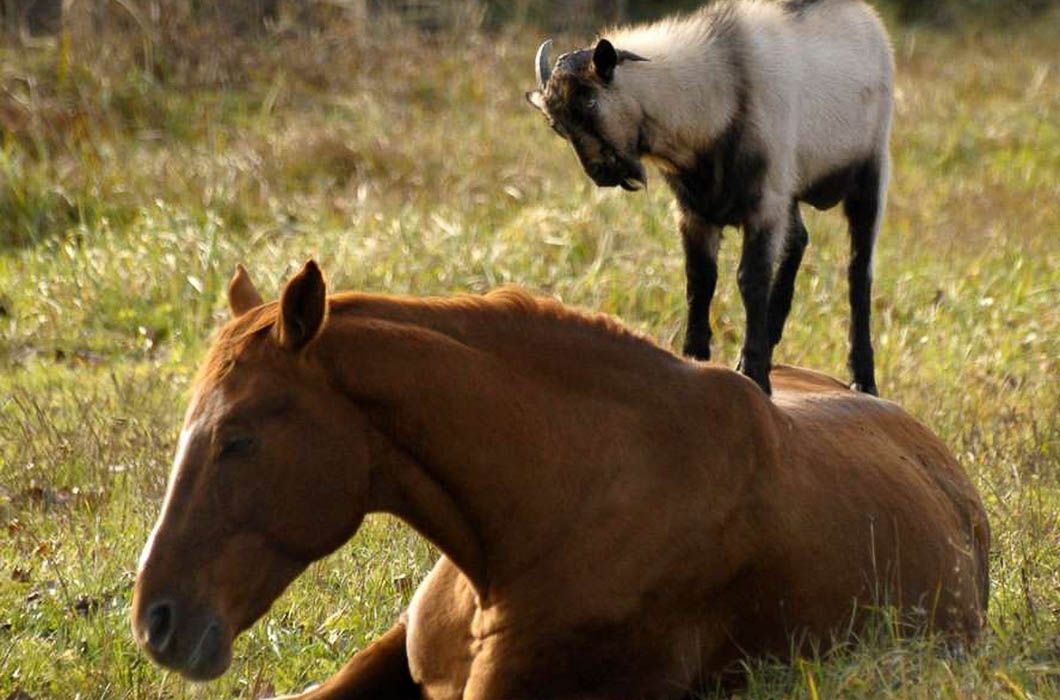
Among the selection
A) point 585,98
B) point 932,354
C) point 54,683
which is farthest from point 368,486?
point 932,354

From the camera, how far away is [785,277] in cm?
662

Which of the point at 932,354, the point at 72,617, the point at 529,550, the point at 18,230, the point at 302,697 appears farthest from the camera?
the point at 18,230

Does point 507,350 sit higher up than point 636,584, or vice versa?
point 507,350

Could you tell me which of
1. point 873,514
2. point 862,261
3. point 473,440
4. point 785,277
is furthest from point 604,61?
point 473,440

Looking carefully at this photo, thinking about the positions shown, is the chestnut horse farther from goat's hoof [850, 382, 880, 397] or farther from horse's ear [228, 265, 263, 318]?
goat's hoof [850, 382, 880, 397]

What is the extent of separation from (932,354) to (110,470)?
4.04 m

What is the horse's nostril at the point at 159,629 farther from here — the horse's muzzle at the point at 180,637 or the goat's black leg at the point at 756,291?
the goat's black leg at the point at 756,291

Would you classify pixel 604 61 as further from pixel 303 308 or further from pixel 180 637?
pixel 180 637

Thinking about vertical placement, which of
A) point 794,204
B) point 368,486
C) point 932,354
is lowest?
point 932,354

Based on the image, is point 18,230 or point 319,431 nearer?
point 319,431

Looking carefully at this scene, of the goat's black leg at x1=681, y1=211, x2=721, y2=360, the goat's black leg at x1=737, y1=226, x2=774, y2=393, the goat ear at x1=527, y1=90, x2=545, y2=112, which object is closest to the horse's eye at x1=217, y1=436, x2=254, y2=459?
the goat ear at x1=527, y1=90, x2=545, y2=112

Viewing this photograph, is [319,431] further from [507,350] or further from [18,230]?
[18,230]

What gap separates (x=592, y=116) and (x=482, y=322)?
70.5 inches

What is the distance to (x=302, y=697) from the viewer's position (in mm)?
4523
